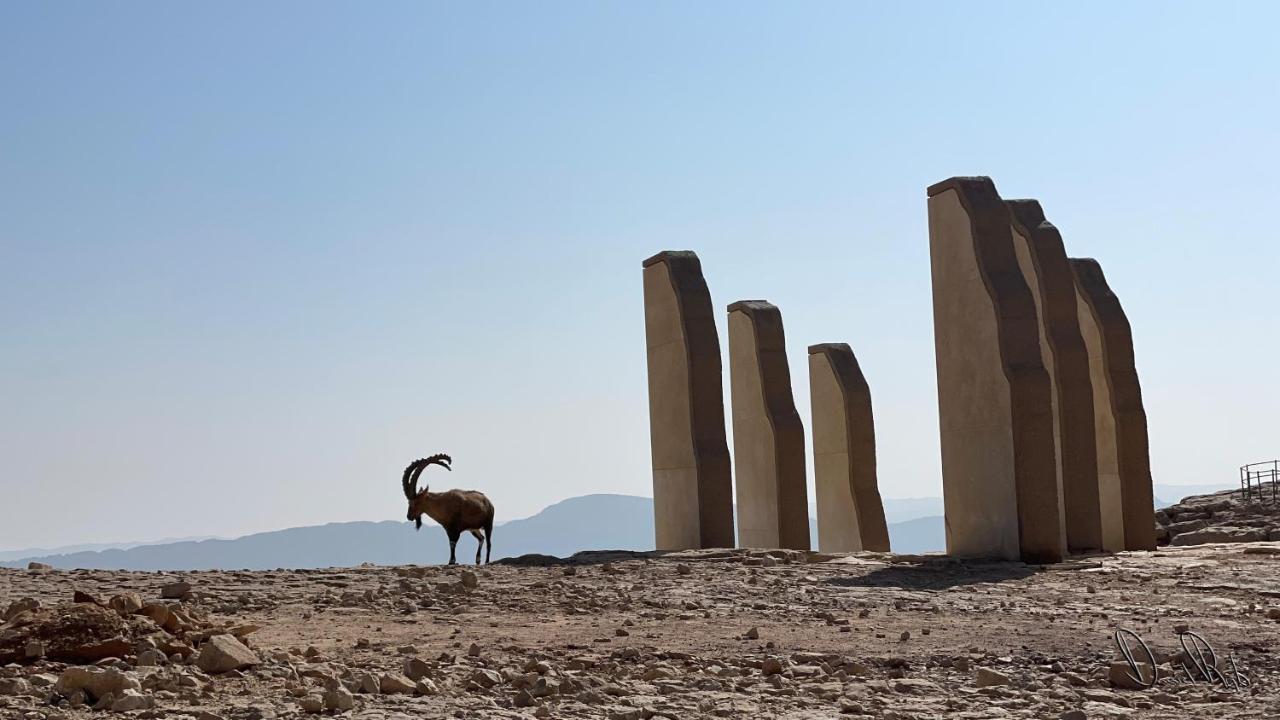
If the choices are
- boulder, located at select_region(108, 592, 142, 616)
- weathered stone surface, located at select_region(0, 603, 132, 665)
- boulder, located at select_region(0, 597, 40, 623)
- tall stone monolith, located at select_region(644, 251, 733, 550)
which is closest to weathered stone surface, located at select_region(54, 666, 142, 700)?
weathered stone surface, located at select_region(0, 603, 132, 665)

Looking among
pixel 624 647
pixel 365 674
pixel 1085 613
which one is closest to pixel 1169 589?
pixel 1085 613

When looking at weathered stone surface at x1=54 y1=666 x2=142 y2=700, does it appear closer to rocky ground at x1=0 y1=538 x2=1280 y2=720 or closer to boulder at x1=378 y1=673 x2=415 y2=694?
rocky ground at x1=0 y1=538 x2=1280 y2=720

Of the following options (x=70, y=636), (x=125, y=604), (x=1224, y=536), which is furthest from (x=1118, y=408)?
(x=70, y=636)

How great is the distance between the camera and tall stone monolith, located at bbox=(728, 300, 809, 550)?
920 inches

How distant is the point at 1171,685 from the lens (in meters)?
9.13

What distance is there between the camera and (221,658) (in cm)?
848

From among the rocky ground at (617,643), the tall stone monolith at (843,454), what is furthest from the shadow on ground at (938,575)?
the tall stone monolith at (843,454)

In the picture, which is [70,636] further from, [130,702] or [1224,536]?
[1224,536]

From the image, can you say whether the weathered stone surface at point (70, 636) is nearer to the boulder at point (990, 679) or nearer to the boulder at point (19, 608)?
the boulder at point (19, 608)

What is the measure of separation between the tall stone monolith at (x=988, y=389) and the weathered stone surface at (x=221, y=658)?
12.3m

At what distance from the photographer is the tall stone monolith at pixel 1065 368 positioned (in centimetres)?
2038

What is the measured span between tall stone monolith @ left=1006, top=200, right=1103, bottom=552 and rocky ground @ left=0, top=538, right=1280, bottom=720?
4467 mm

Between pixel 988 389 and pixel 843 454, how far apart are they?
282 inches

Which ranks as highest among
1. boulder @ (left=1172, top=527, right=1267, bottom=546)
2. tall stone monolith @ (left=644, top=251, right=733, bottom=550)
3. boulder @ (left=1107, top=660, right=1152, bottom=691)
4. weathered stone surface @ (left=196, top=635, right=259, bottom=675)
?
tall stone monolith @ (left=644, top=251, right=733, bottom=550)
